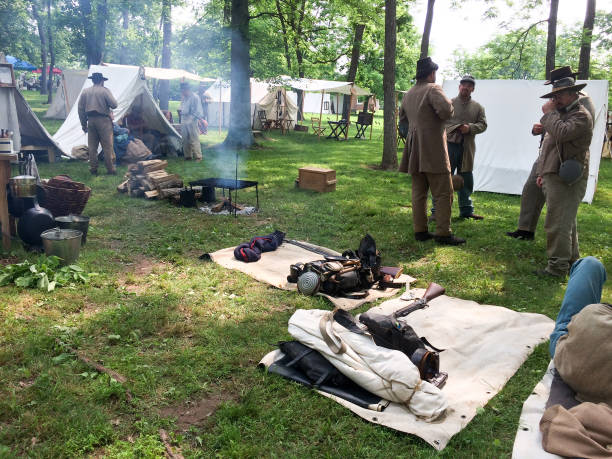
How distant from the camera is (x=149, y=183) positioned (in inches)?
318

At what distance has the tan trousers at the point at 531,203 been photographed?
19.5 ft

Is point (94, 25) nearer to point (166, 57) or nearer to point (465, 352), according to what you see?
point (166, 57)

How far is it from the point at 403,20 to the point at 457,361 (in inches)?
878

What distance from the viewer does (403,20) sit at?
73.6 feet

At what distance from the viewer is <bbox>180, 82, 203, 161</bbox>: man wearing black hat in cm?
1155

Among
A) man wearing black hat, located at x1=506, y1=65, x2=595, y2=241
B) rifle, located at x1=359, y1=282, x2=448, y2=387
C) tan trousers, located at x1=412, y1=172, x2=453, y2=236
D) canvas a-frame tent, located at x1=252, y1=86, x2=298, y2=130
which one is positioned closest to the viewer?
rifle, located at x1=359, y1=282, x2=448, y2=387

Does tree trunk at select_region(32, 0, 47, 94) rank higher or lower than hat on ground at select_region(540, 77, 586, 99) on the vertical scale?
higher

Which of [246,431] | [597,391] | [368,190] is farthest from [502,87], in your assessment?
[246,431]

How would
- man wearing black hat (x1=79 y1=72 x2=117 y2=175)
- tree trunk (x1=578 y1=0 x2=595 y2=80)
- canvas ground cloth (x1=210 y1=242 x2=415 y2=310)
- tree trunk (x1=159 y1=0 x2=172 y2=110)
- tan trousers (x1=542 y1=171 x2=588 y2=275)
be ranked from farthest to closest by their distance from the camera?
tree trunk (x1=159 y1=0 x2=172 y2=110) < tree trunk (x1=578 y1=0 x2=595 y2=80) < man wearing black hat (x1=79 y1=72 x2=117 y2=175) < tan trousers (x1=542 y1=171 x2=588 y2=275) < canvas ground cloth (x1=210 y1=242 x2=415 y2=310)

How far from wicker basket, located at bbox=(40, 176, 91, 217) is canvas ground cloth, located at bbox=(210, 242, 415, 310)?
188 cm

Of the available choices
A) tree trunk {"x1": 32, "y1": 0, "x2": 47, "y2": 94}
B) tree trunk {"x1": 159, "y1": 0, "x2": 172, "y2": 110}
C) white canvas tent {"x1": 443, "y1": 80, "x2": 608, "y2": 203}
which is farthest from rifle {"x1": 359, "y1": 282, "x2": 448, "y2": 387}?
tree trunk {"x1": 32, "y1": 0, "x2": 47, "y2": 94}

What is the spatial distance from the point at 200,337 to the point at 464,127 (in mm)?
4925

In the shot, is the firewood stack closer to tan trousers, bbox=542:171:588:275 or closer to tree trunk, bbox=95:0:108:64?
tan trousers, bbox=542:171:588:275

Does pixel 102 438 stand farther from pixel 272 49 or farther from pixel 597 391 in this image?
pixel 272 49
